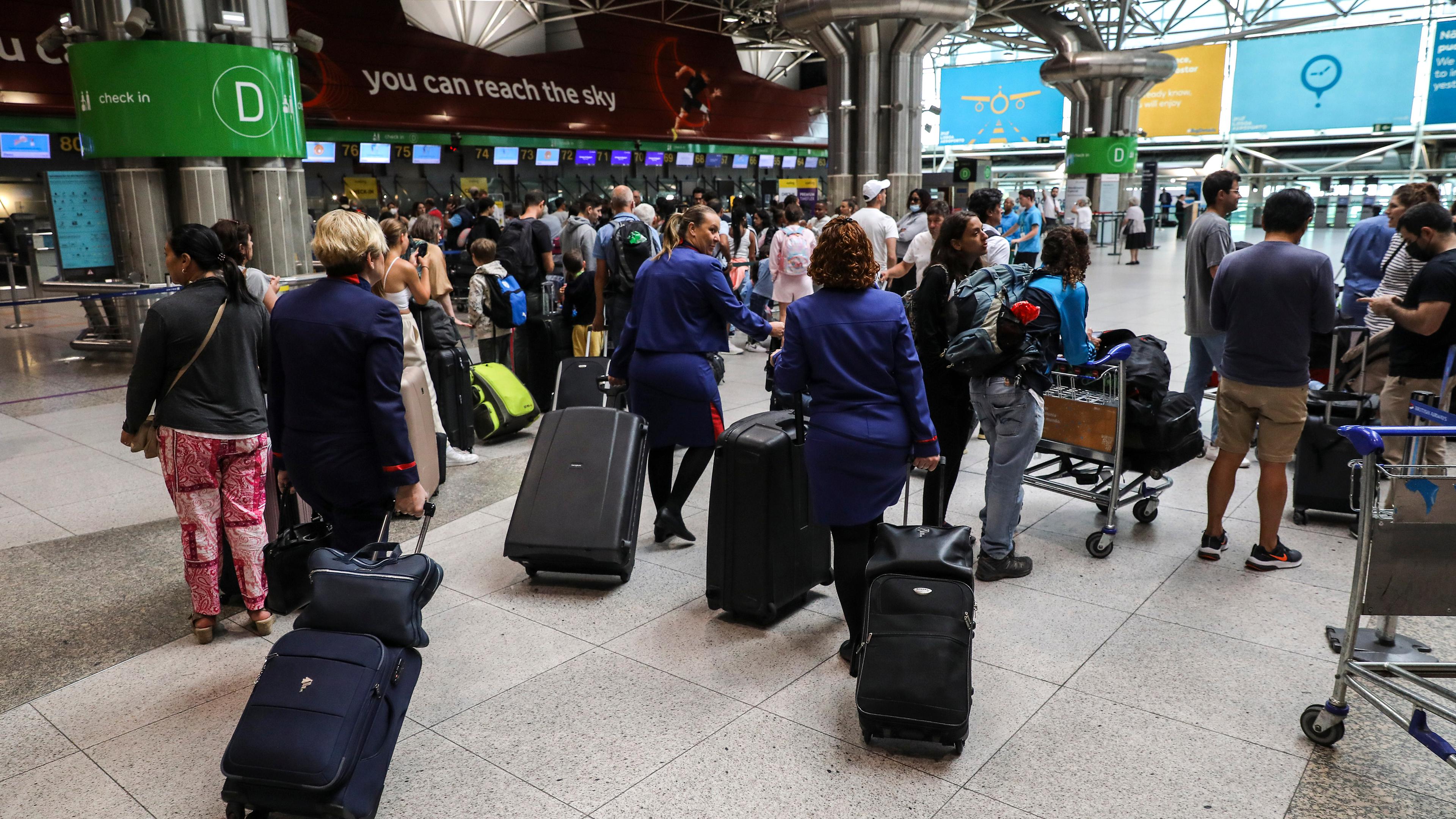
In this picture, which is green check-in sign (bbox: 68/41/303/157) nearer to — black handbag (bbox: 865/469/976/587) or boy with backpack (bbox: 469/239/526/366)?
boy with backpack (bbox: 469/239/526/366)

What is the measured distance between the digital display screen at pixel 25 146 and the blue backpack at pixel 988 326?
50.9 ft

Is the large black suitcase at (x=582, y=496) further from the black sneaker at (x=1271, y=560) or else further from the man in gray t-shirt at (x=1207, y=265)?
the man in gray t-shirt at (x=1207, y=265)

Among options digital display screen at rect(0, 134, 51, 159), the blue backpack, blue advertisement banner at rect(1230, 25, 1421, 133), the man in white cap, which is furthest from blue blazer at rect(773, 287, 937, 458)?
blue advertisement banner at rect(1230, 25, 1421, 133)

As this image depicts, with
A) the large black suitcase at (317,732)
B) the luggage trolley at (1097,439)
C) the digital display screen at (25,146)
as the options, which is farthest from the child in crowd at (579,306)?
the digital display screen at (25,146)

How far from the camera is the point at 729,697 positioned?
326 cm

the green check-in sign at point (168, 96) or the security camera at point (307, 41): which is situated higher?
the security camera at point (307, 41)

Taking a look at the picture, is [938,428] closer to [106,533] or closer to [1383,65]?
[106,533]

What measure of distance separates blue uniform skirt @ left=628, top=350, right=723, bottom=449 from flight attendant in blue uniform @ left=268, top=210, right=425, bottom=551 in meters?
1.59

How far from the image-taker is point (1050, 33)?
23.1 meters

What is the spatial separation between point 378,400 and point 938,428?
260 cm

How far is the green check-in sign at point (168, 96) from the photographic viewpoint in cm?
782

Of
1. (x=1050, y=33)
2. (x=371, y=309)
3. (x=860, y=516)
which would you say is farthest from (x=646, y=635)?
(x=1050, y=33)

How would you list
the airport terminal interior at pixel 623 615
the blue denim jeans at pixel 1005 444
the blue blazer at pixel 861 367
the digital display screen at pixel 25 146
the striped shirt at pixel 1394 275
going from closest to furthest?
1. the airport terminal interior at pixel 623 615
2. the blue blazer at pixel 861 367
3. the blue denim jeans at pixel 1005 444
4. the striped shirt at pixel 1394 275
5. the digital display screen at pixel 25 146

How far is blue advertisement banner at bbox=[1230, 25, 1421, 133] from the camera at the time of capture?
27.8 metres
